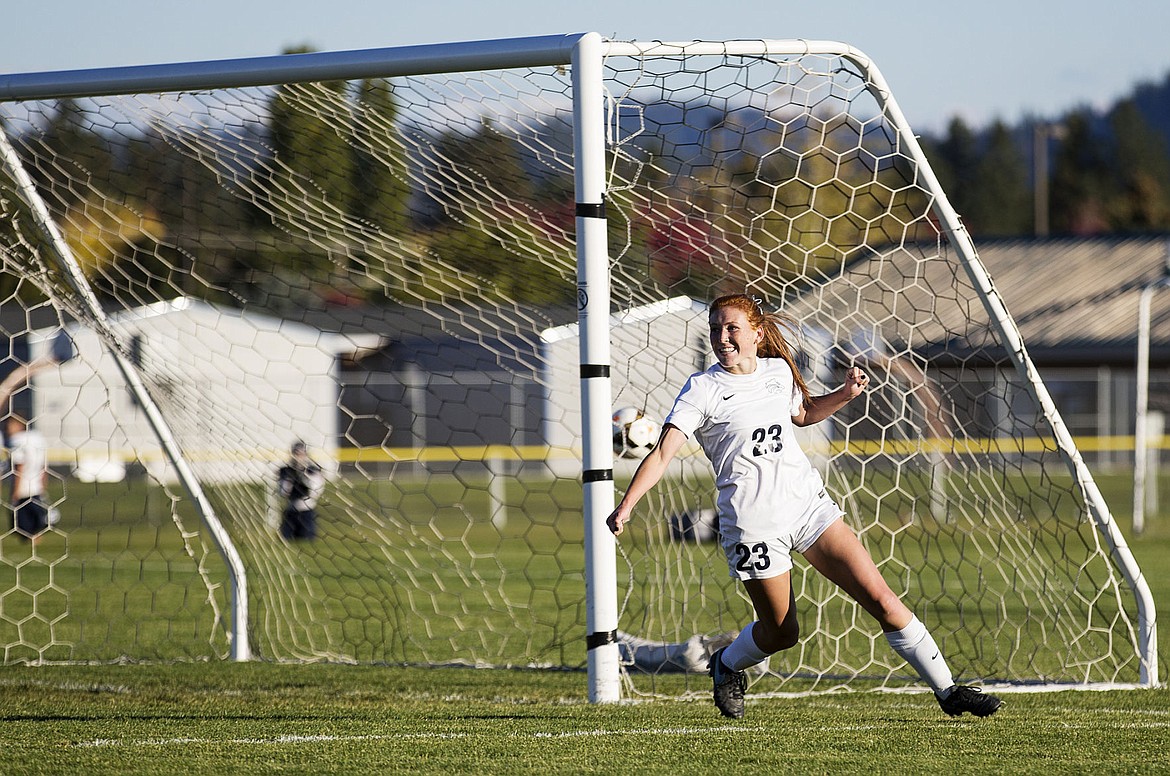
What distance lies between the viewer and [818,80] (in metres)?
5.98

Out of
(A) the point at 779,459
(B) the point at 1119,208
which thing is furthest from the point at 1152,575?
(B) the point at 1119,208

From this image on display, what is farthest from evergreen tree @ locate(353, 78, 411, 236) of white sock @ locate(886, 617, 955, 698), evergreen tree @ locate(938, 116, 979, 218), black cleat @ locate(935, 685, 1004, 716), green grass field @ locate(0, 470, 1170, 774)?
evergreen tree @ locate(938, 116, 979, 218)

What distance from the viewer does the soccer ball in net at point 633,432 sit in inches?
250

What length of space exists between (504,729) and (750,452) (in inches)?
54.7

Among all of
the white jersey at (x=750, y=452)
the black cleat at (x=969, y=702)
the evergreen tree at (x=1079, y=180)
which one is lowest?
the black cleat at (x=969, y=702)

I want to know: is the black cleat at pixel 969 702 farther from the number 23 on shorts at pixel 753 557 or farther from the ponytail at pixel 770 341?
the ponytail at pixel 770 341

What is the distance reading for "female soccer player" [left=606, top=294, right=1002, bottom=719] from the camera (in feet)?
16.3

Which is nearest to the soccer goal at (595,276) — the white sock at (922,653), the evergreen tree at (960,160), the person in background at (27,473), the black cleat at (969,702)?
the white sock at (922,653)

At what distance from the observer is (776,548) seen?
4.97m

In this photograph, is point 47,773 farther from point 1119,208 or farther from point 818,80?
point 1119,208

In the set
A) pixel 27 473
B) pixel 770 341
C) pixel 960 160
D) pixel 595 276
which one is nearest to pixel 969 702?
pixel 770 341

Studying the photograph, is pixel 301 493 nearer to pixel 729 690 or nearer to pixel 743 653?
pixel 729 690

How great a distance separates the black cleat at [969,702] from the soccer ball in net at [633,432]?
1.78m

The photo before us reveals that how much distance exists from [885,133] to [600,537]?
2.26 metres
